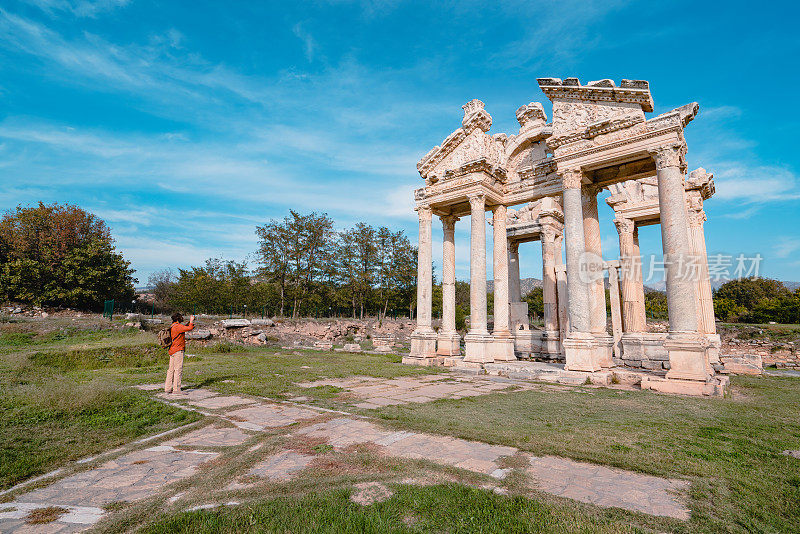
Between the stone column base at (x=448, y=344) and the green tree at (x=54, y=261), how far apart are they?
2785 cm

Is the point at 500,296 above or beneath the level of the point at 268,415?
above

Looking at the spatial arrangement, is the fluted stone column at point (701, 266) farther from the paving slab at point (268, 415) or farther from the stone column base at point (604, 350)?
the paving slab at point (268, 415)

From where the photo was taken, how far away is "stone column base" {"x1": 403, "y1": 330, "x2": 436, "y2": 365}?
14438 mm

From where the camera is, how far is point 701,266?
14297 millimetres

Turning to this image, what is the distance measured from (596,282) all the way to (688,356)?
3875mm

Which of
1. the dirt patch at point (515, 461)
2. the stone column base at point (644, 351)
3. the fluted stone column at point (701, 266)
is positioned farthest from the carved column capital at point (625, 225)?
the dirt patch at point (515, 461)

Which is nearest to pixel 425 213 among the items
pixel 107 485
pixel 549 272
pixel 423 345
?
pixel 423 345

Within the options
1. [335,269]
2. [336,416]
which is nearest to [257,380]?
[336,416]

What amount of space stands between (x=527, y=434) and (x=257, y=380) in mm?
6618

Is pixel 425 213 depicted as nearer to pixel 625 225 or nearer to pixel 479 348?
pixel 479 348

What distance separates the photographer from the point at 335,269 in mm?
37469

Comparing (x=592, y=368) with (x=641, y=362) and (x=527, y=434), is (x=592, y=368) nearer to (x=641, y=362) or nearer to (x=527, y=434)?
(x=641, y=362)

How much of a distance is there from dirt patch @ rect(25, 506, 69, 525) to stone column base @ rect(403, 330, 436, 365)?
1214 cm

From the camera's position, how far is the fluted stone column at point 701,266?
14.0 metres
